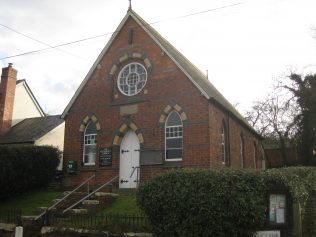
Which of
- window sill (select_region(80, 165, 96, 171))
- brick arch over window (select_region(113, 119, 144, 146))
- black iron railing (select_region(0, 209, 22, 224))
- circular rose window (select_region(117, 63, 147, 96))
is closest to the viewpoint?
black iron railing (select_region(0, 209, 22, 224))

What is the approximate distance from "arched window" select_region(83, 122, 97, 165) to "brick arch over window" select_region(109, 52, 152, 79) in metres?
3.01

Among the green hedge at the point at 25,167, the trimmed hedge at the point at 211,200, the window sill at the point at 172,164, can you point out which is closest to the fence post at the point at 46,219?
the trimmed hedge at the point at 211,200

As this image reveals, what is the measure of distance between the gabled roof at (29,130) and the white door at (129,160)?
34.4 feet

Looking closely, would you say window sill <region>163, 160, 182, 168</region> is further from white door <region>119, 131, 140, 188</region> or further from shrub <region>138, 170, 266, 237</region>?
→ shrub <region>138, 170, 266, 237</region>

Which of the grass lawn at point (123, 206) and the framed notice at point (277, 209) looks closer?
the framed notice at point (277, 209)

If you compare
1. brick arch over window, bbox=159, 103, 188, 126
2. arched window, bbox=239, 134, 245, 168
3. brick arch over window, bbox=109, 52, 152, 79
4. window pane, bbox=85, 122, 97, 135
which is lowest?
arched window, bbox=239, 134, 245, 168

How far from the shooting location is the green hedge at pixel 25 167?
19359mm

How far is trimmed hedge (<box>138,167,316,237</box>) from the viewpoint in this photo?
1094cm

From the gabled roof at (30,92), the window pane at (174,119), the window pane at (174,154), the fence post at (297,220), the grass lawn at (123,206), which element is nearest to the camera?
the fence post at (297,220)

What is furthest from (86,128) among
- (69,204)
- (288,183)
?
(288,183)

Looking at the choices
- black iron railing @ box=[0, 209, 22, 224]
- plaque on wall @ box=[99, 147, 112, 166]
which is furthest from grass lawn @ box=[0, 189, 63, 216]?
plaque on wall @ box=[99, 147, 112, 166]

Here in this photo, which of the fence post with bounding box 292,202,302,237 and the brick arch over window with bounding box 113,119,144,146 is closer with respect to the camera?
the fence post with bounding box 292,202,302,237

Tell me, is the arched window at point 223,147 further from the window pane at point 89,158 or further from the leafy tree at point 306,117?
the leafy tree at point 306,117

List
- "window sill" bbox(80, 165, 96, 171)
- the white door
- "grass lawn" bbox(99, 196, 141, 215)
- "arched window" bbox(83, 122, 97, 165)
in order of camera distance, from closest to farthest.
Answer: "grass lawn" bbox(99, 196, 141, 215) → the white door → "window sill" bbox(80, 165, 96, 171) → "arched window" bbox(83, 122, 97, 165)
